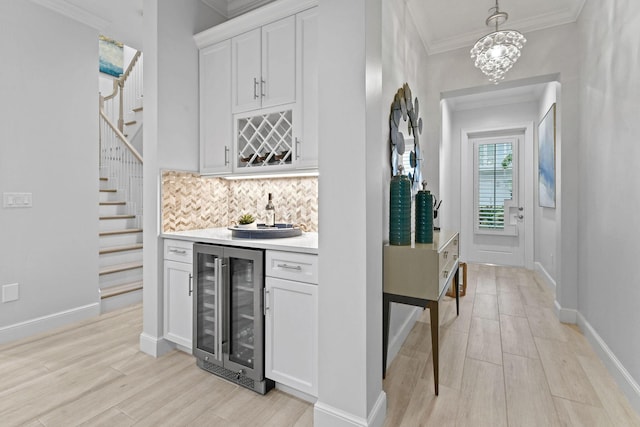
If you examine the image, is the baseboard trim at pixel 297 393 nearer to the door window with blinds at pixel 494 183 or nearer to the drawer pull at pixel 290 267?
the drawer pull at pixel 290 267

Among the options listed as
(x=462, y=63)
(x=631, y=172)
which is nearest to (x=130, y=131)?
(x=462, y=63)

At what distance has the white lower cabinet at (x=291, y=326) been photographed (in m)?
1.70

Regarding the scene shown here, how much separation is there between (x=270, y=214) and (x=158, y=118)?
110 cm

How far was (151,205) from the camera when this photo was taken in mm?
2365

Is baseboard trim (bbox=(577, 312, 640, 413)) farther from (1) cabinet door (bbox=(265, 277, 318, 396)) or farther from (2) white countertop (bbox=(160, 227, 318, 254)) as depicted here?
(2) white countertop (bbox=(160, 227, 318, 254))

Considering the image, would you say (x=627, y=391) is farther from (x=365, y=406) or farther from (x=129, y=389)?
(x=129, y=389)

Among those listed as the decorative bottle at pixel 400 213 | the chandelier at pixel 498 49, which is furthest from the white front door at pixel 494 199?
the decorative bottle at pixel 400 213

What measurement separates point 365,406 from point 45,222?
305 cm

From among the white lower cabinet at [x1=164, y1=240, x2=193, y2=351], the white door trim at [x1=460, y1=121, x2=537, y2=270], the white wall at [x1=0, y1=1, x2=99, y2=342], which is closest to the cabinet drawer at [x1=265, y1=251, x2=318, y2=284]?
the white lower cabinet at [x1=164, y1=240, x2=193, y2=351]

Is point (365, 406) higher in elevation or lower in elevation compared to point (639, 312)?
lower

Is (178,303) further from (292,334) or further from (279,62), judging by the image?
(279,62)

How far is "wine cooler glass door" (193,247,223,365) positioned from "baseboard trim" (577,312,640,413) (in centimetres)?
240

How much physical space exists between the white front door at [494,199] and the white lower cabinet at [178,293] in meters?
4.91

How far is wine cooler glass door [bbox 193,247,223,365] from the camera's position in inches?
81.8
